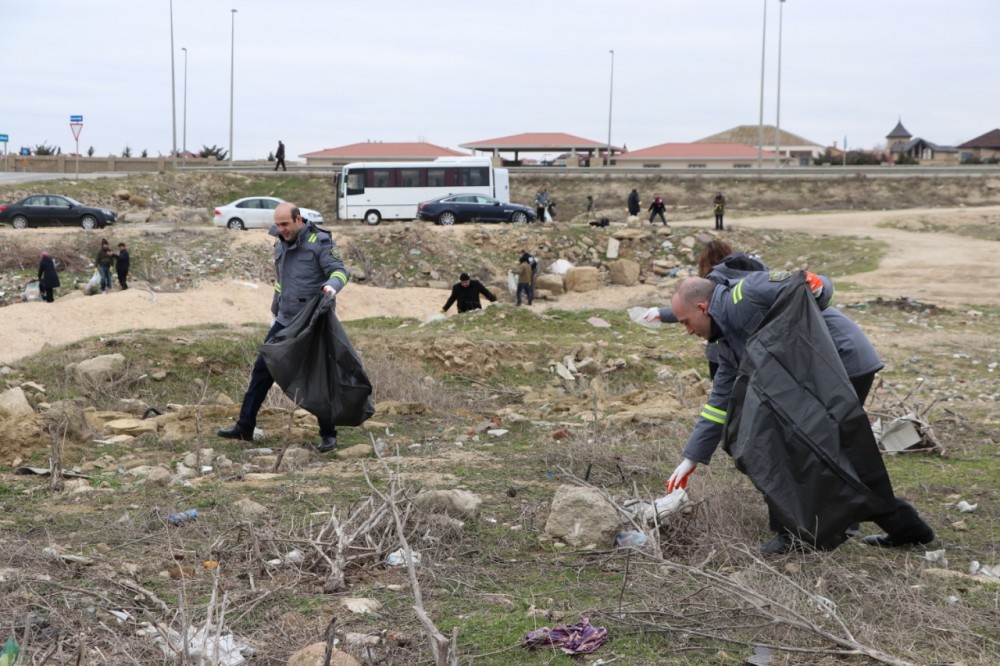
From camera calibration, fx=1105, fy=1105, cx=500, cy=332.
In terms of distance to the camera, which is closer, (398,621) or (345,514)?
(398,621)

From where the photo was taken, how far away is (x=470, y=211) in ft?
108

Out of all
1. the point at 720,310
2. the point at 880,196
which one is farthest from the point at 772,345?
the point at 880,196

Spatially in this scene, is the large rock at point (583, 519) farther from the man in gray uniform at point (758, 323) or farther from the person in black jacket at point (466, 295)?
the person in black jacket at point (466, 295)

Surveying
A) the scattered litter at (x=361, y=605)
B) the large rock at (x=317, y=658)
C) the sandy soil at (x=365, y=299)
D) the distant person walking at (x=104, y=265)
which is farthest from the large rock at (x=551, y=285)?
the large rock at (x=317, y=658)

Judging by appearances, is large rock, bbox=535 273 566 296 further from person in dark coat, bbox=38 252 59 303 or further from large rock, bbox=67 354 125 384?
large rock, bbox=67 354 125 384

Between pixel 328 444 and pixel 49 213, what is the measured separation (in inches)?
1008

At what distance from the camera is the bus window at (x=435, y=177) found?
36250 millimetres

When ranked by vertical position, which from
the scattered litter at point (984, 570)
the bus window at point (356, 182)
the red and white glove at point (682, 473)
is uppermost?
the bus window at point (356, 182)

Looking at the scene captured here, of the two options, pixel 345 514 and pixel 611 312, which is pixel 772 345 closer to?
pixel 345 514

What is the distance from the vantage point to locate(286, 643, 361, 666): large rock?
353 cm

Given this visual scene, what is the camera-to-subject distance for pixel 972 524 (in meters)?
5.51

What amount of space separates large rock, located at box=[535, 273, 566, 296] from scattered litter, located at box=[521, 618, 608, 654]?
20868mm

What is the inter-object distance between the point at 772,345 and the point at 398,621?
1925 mm

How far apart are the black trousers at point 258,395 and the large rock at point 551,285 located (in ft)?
56.4
